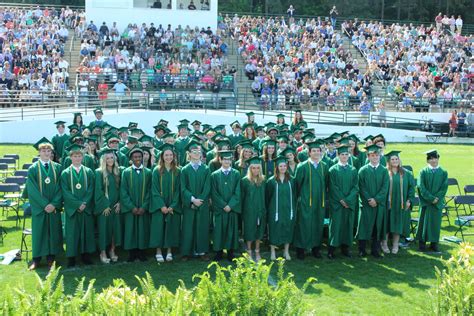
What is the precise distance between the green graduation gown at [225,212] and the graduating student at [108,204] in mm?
1596

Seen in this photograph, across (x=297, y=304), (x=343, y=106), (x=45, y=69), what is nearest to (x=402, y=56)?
(x=343, y=106)

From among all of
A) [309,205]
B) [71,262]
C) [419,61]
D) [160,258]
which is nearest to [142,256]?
[160,258]

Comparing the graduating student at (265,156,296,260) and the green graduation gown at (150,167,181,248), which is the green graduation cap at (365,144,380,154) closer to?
the graduating student at (265,156,296,260)

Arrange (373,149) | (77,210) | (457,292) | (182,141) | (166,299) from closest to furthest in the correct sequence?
1. (166,299)
2. (457,292)
3. (77,210)
4. (373,149)
5. (182,141)

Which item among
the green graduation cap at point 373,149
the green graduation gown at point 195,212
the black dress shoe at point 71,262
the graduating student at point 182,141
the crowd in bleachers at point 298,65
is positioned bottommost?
the black dress shoe at point 71,262

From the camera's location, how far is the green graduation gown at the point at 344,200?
32.8 ft

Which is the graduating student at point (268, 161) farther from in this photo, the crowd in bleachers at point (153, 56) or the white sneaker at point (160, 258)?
the crowd in bleachers at point (153, 56)

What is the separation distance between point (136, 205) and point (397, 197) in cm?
451

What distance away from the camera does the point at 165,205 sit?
383 inches

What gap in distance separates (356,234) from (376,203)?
0.69 metres

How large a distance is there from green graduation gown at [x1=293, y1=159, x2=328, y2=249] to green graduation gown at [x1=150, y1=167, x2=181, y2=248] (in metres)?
2.04

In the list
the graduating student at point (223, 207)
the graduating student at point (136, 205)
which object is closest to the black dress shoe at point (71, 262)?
the graduating student at point (136, 205)

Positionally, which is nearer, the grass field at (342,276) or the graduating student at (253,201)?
the grass field at (342,276)

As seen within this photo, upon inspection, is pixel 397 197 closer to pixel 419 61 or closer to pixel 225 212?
pixel 225 212
